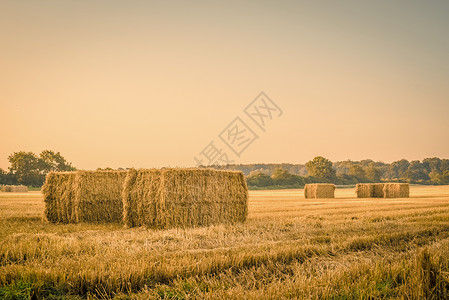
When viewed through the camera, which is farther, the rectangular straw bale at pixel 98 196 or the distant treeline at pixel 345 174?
the distant treeline at pixel 345 174

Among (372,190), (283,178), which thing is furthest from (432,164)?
(372,190)

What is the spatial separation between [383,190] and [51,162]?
205 ft

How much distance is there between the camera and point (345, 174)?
277 feet

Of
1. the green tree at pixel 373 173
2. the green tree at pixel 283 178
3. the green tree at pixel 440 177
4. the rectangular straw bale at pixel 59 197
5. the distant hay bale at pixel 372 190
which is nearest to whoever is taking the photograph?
the rectangular straw bale at pixel 59 197

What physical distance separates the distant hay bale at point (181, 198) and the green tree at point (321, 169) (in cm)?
6923

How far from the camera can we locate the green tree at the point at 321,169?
261ft

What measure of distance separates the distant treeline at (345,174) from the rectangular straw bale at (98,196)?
178 ft

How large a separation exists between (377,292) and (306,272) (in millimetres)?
1294

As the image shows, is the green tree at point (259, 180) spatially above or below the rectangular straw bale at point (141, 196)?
below

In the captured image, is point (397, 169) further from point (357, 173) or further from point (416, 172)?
point (357, 173)

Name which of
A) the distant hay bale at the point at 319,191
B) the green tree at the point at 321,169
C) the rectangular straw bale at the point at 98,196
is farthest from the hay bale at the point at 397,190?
the green tree at the point at 321,169

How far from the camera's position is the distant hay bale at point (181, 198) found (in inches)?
436

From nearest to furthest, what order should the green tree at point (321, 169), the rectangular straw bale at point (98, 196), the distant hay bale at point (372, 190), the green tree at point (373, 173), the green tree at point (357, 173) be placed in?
the rectangular straw bale at point (98, 196)
the distant hay bale at point (372, 190)
the green tree at point (321, 169)
the green tree at point (357, 173)
the green tree at point (373, 173)

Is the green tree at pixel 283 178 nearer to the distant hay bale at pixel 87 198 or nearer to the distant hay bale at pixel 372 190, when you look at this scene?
the distant hay bale at pixel 372 190
